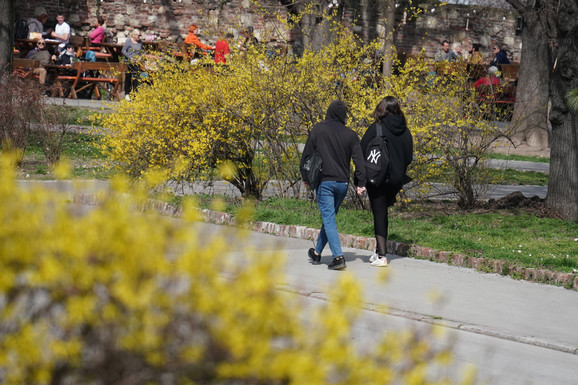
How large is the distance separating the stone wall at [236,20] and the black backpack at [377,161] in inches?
621

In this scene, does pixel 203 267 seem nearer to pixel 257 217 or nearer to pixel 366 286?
pixel 366 286

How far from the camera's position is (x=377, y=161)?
31.1 ft

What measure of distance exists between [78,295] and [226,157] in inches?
390

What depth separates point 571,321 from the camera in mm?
7504

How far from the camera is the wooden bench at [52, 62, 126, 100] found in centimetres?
2391

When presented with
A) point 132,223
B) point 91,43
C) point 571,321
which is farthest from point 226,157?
point 91,43

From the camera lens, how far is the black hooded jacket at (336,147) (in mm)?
9289

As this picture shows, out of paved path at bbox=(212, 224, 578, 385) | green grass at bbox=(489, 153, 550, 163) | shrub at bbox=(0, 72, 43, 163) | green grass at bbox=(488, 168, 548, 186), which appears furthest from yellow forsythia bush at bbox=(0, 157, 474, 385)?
green grass at bbox=(489, 153, 550, 163)

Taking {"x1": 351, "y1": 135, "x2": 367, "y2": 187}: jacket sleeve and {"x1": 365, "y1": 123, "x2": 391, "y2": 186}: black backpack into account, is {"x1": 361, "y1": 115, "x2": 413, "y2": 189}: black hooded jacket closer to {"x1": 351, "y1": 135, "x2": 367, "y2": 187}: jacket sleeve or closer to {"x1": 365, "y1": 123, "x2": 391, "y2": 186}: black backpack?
{"x1": 365, "y1": 123, "x2": 391, "y2": 186}: black backpack

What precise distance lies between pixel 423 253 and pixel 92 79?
16.2 meters

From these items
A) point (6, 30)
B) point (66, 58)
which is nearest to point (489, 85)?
point (6, 30)

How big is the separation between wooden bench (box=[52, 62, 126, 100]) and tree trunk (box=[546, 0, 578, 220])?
13174 mm

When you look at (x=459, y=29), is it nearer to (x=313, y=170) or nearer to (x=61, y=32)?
(x=61, y=32)

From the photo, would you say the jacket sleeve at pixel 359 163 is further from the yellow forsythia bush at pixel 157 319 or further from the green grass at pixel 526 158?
the green grass at pixel 526 158
